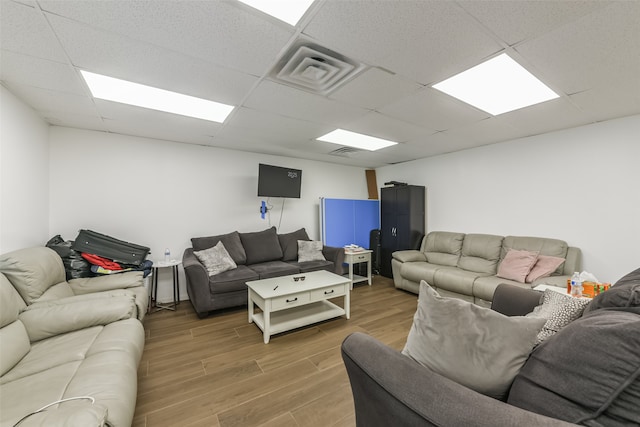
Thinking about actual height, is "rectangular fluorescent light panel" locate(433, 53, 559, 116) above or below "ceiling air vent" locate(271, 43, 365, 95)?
above

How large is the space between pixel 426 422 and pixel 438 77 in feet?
7.10

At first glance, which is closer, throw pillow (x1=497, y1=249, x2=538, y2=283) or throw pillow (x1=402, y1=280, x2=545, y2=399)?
throw pillow (x1=402, y1=280, x2=545, y2=399)

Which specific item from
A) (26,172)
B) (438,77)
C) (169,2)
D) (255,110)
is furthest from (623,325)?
(26,172)

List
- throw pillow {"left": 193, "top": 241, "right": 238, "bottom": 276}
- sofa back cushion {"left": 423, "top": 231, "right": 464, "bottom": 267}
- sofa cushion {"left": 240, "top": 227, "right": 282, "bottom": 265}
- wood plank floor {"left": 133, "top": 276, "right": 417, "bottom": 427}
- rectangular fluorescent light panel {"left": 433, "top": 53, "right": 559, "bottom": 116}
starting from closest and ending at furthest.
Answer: wood plank floor {"left": 133, "top": 276, "right": 417, "bottom": 427}
rectangular fluorescent light panel {"left": 433, "top": 53, "right": 559, "bottom": 116}
throw pillow {"left": 193, "top": 241, "right": 238, "bottom": 276}
sofa cushion {"left": 240, "top": 227, "right": 282, "bottom": 265}
sofa back cushion {"left": 423, "top": 231, "right": 464, "bottom": 267}

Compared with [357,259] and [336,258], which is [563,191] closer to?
[357,259]

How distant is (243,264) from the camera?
3.83 m

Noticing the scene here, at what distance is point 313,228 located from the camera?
5.05 meters

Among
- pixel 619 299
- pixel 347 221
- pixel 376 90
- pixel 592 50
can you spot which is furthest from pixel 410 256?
pixel 619 299

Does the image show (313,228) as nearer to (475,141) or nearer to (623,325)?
(475,141)

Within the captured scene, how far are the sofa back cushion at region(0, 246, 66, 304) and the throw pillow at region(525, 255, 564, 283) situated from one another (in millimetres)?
4787

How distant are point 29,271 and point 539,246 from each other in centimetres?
525

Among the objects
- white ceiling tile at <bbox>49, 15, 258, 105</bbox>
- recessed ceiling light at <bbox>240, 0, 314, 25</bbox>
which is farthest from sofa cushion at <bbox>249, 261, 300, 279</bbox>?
recessed ceiling light at <bbox>240, 0, 314, 25</bbox>

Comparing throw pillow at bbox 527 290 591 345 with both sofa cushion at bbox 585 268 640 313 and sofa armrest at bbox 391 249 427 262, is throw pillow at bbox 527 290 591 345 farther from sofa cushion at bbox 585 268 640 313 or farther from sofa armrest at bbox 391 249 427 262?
sofa armrest at bbox 391 249 427 262

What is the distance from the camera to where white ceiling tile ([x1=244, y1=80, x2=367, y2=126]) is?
2186 millimetres
